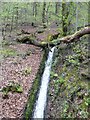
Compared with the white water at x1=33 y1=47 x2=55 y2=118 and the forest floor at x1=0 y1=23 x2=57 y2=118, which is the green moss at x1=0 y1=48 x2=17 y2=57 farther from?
the white water at x1=33 y1=47 x2=55 y2=118

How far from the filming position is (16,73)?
626 inches

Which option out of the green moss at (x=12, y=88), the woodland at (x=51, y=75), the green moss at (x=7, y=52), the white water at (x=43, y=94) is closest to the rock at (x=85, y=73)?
the woodland at (x=51, y=75)

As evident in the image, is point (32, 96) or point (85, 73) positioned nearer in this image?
point (32, 96)

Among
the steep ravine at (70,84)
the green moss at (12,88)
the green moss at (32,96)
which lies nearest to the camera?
the steep ravine at (70,84)

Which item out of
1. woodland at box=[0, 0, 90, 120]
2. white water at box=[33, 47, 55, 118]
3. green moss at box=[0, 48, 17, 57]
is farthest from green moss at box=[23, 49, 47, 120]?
green moss at box=[0, 48, 17, 57]

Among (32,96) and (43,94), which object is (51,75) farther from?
(32,96)

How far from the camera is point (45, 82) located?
1552cm

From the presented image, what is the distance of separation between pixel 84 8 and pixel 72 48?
35.2ft

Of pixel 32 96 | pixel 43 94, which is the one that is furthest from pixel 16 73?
pixel 32 96

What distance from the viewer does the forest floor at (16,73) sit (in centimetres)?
1147

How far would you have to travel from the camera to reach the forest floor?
37.6 ft

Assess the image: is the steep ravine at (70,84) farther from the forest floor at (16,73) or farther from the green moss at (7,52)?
the green moss at (7,52)

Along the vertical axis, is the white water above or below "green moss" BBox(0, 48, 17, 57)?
below

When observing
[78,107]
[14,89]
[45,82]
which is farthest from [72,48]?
[78,107]
